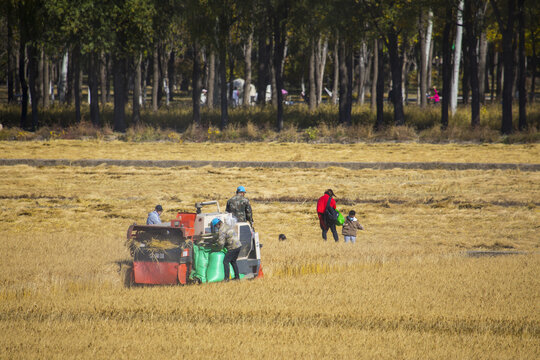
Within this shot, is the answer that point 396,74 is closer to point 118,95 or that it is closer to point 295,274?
point 118,95

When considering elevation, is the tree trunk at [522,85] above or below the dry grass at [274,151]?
above

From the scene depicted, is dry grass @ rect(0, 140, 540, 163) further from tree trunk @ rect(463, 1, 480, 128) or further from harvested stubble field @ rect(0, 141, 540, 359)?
harvested stubble field @ rect(0, 141, 540, 359)

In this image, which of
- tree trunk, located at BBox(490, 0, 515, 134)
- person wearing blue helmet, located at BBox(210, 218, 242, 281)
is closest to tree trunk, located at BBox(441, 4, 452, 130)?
tree trunk, located at BBox(490, 0, 515, 134)

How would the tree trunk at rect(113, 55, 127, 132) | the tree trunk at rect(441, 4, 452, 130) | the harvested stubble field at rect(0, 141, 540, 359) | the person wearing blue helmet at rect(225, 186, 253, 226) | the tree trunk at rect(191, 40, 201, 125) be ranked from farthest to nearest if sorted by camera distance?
the tree trunk at rect(191, 40, 201, 125) → the tree trunk at rect(113, 55, 127, 132) → the tree trunk at rect(441, 4, 452, 130) → the person wearing blue helmet at rect(225, 186, 253, 226) → the harvested stubble field at rect(0, 141, 540, 359)

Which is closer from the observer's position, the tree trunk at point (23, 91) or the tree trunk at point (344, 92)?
the tree trunk at point (344, 92)

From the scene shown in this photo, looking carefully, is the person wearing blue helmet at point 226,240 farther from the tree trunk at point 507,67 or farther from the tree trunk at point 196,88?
the tree trunk at point 196,88

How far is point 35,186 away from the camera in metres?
23.4

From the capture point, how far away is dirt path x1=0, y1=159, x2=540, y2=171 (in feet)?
84.7

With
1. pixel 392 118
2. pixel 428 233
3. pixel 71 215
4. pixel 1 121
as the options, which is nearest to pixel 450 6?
pixel 392 118

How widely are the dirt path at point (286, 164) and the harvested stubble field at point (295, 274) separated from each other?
907 millimetres

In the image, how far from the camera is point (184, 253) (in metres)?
11.7

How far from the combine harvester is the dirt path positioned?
14.7m

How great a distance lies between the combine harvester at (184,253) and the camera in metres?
11.8

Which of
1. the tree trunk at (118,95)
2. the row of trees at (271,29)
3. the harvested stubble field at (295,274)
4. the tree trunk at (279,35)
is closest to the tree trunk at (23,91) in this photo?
the row of trees at (271,29)
